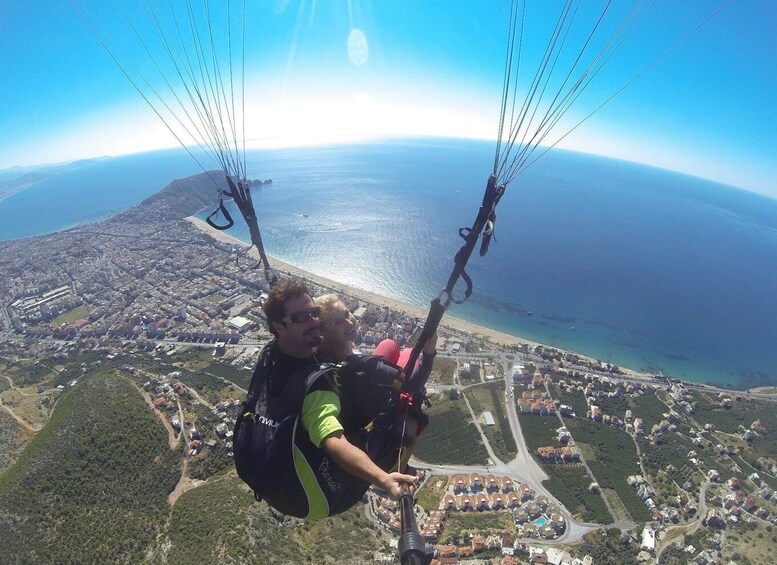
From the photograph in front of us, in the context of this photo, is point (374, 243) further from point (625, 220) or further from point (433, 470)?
point (625, 220)

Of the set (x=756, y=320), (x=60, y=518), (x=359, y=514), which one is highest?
(x=60, y=518)

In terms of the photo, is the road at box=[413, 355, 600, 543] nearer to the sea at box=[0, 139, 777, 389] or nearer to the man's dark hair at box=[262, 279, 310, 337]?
the sea at box=[0, 139, 777, 389]

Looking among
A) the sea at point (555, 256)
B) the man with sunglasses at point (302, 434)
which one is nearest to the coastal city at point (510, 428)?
the sea at point (555, 256)

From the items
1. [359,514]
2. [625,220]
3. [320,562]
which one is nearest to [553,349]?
[359,514]

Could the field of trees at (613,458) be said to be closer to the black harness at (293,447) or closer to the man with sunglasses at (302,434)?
the black harness at (293,447)

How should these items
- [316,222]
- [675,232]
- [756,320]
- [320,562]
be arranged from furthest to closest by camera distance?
[675,232], [316,222], [756,320], [320,562]

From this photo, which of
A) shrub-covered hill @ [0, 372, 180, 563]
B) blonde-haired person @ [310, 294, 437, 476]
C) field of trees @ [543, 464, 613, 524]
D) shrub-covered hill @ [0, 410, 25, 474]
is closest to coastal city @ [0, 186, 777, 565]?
field of trees @ [543, 464, 613, 524]
